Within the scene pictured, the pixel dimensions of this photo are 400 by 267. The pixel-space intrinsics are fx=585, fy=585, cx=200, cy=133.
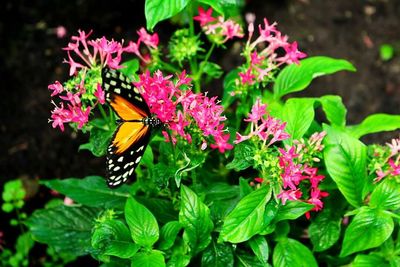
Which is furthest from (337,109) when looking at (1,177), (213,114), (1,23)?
(1,23)

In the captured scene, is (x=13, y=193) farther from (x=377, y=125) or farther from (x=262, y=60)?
(x=377, y=125)

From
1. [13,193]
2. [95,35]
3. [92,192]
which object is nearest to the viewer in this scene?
[92,192]

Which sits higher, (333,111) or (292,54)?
(292,54)

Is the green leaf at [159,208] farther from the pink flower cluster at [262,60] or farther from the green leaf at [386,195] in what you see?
the green leaf at [386,195]

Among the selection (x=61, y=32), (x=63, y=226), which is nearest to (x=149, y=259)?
(x=63, y=226)

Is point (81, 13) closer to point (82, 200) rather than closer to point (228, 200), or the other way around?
point (82, 200)

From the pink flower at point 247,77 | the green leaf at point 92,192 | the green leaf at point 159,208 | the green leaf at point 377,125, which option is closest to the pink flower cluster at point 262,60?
the pink flower at point 247,77

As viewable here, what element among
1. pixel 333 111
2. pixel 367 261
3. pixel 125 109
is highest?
pixel 125 109
